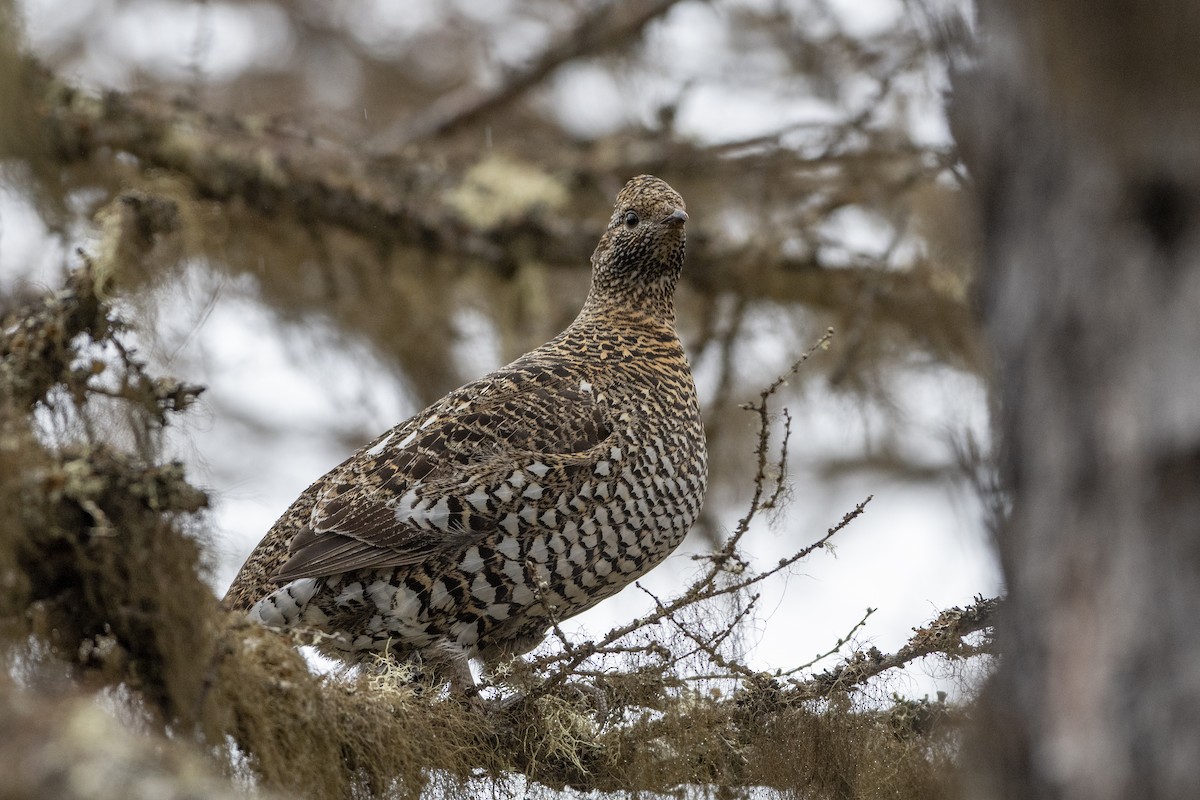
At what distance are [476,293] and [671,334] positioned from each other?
9.23ft

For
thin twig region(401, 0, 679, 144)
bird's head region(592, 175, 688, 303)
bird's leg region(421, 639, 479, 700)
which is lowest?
bird's leg region(421, 639, 479, 700)

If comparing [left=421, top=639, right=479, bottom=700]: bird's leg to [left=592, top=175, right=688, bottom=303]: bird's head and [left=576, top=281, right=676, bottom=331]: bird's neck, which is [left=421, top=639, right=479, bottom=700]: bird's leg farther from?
[left=592, top=175, right=688, bottom=303]: bird's head

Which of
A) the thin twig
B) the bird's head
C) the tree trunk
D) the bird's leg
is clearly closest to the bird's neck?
the bird's head

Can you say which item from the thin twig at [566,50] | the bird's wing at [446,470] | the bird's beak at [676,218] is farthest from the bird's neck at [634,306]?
the thin twig at [566,50]

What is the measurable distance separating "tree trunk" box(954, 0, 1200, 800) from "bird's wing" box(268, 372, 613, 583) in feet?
9.64

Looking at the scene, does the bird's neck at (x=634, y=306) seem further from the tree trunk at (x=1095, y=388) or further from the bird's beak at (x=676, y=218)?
the tree trunk at (x=1095, y=388)

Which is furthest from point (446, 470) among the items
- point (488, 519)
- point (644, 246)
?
point (644, 246)

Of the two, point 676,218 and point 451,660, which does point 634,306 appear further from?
point 451,660

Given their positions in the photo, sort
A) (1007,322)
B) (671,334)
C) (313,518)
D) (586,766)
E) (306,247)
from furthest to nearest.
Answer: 1. (306,247)
2. (671,334)
3. (313,518)
4. (586,766)
5. (1007,322)

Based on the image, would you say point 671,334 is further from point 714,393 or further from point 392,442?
point 714,393

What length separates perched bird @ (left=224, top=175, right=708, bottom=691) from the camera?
4.70m

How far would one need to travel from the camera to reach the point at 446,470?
16.0 ft

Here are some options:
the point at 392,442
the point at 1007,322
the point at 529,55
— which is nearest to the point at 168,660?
the point at 392,442

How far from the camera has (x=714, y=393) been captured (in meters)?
8.09
